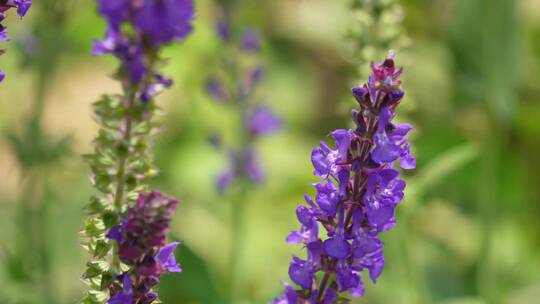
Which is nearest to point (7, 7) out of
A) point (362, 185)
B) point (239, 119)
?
point (362, 185)

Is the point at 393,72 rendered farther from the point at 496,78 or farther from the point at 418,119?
the point at 418,119

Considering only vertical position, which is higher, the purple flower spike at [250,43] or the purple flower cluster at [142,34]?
the purple flower spike at [250,43]

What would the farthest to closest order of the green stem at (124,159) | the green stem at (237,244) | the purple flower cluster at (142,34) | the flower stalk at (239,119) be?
the flower stalk at (239,119) → the green stem at (237,244) → the purple flower cluster at (142,34) → the green stem at (124,159)

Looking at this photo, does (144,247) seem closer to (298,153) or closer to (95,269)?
(95,269)

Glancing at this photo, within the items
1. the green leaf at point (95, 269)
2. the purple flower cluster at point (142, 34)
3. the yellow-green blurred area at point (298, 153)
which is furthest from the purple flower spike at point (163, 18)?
the yellow-green blurred area at point (298, 153)

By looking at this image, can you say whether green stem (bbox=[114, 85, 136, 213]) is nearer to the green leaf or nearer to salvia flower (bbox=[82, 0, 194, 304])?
salvia flower (bbox=[82, 0, 194, 304])

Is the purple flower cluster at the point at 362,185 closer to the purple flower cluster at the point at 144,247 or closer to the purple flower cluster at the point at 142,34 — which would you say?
the purple flower cluster at the point at 144,247

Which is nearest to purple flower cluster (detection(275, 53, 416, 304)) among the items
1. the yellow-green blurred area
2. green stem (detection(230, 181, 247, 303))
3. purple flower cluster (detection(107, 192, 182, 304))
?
purple flower cluster (detection(107, 192, 182, 304))
